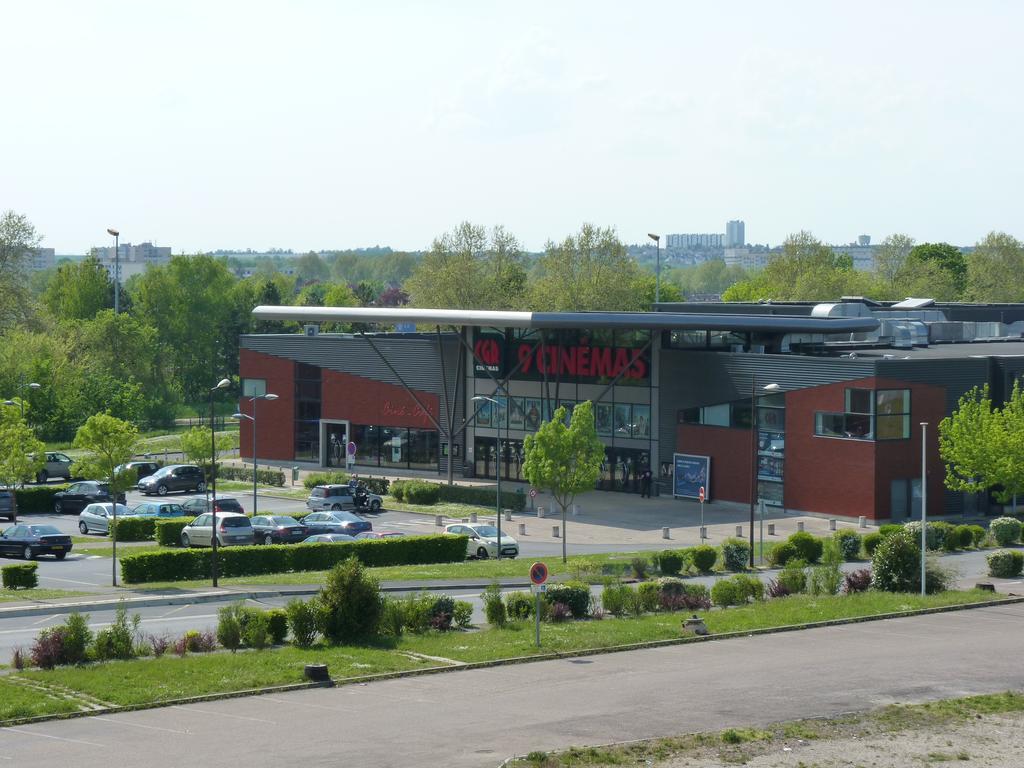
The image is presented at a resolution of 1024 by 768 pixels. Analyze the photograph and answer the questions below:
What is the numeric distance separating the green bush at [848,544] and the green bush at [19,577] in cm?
2609

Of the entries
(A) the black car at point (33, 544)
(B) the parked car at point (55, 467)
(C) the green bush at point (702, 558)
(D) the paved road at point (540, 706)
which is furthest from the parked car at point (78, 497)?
(D) the paved road at point (540, 706)

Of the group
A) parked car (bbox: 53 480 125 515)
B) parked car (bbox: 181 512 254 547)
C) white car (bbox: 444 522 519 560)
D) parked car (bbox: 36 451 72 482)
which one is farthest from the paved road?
parked car (bbox: 36 451 72 482)

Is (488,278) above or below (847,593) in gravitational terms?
above

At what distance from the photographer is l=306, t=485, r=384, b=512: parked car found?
64.7m

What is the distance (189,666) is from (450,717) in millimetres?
6071

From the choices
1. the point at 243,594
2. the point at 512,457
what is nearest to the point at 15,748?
the point at 243,594

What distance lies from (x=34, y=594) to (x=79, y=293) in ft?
351

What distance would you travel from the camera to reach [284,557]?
46.7 metres

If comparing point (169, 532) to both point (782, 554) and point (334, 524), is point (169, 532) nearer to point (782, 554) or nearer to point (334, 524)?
point (334, 524)

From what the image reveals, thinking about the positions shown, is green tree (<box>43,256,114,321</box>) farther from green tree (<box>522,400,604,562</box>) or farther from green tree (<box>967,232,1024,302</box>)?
green tree (<box>522,400,604,562</box>)

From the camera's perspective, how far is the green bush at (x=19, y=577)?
40750 mm

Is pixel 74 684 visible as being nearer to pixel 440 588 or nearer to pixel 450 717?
pixel 450 717

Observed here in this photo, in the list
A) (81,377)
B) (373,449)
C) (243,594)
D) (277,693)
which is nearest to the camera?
(277,693)

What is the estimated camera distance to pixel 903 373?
59281 millimetres
